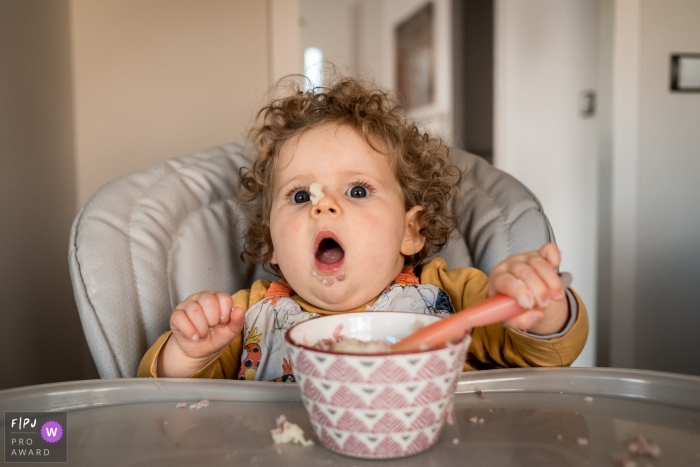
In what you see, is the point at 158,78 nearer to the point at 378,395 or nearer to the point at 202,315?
the point at 202,315

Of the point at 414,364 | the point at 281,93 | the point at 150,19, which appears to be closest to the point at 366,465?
the point at 414,364

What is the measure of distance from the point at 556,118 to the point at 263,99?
62.9 inches

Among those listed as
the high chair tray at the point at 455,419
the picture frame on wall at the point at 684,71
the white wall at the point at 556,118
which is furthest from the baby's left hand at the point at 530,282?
the white wall at the point at 556,118

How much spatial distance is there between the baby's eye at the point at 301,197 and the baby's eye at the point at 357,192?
0.07 m

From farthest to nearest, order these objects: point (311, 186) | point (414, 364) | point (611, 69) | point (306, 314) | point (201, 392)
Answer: point (611, 69) → point (306, 314) → point (311, 186) → point (201, 392) → point (414, 364)

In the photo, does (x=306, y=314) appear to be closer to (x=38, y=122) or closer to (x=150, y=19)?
(x=38, y=122)

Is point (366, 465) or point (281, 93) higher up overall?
point (281, 93)

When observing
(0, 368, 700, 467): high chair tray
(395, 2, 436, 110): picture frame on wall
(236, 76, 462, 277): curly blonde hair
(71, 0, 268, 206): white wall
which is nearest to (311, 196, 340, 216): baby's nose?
(236, 76, 462, 277): curly blonde hair

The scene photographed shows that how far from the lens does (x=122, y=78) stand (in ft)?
6.16

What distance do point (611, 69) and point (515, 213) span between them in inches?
54.1

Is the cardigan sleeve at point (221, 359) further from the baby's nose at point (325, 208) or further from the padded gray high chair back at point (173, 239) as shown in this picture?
the baby's nose at point (325, 208)

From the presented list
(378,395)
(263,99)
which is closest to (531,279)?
(378,395)

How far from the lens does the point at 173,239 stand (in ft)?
3.94

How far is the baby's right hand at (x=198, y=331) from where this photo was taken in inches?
33.2
